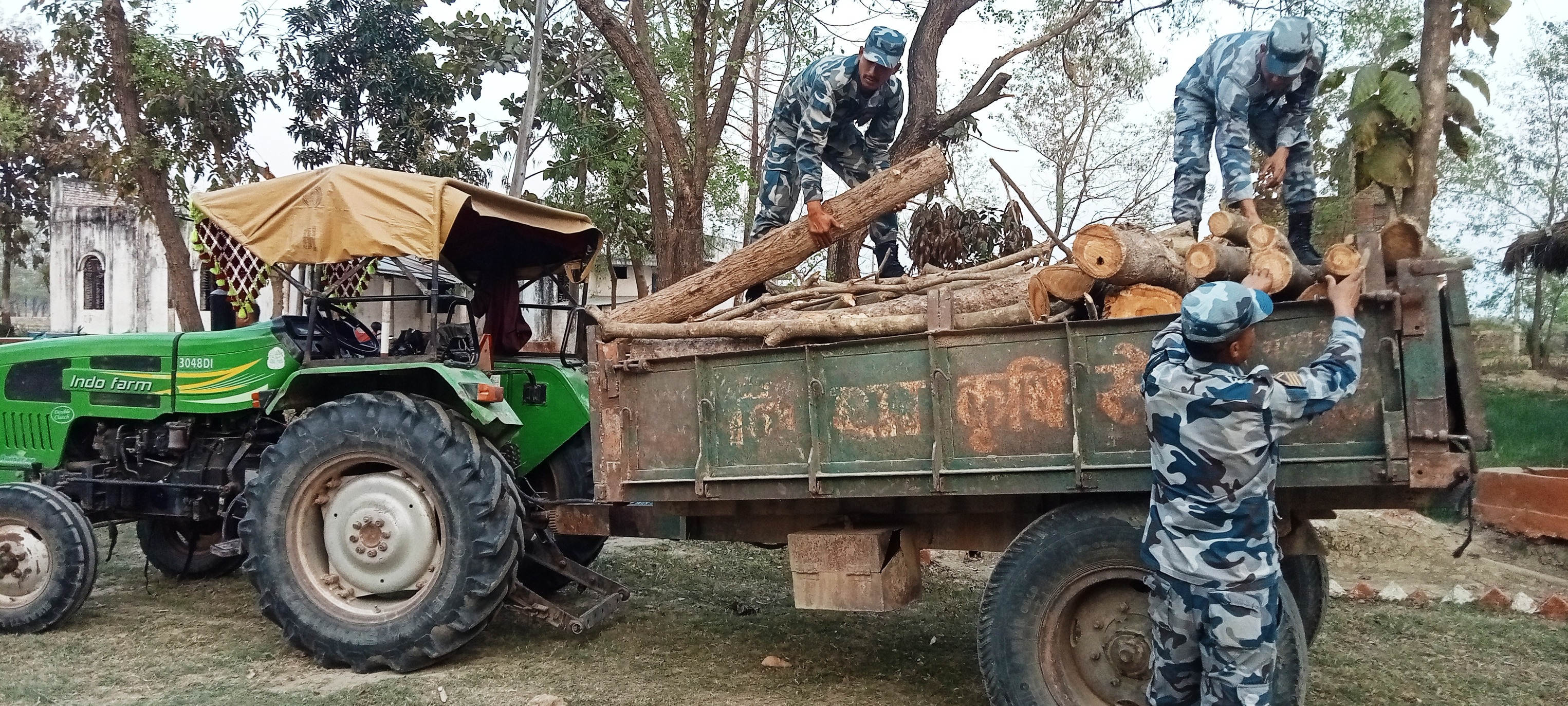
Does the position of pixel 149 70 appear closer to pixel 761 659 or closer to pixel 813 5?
pixel 813 5

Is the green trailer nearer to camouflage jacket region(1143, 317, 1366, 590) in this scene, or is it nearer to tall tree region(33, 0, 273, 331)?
camouflage jacket region(1143, 317, 1366, 590)

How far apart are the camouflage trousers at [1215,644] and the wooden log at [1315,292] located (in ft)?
3.09

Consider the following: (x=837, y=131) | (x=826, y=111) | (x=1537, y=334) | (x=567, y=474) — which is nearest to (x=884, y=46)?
(x=826, y=111)

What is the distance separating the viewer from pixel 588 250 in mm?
5812

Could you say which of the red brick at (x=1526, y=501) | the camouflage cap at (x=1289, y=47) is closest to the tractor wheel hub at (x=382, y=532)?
the camouflage cap at (x=1289, y=47)

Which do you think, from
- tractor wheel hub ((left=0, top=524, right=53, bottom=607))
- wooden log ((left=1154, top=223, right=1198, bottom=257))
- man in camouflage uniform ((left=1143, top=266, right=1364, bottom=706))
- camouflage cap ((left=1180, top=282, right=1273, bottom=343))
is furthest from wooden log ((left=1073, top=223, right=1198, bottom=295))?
tractor wheel hub ((left=0, top=524, right=53, bottom=607))

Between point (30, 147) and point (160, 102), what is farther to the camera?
point (30, 147)

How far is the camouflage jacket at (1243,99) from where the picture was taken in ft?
16.0

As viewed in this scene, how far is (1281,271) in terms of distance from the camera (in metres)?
3.40

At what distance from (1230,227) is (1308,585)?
1.54 m

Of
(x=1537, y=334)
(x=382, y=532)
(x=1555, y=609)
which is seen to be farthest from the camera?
(x=1537, y=334)

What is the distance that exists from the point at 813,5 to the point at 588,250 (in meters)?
7.63

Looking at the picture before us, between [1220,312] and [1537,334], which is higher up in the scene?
[1537,334]

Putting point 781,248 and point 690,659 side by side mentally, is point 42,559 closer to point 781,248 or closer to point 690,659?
point 690,659
